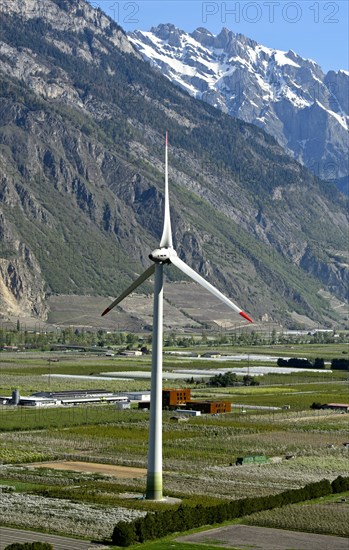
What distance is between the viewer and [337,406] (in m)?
162

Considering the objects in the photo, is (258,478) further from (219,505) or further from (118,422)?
(118,422)

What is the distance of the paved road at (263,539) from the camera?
254 feet

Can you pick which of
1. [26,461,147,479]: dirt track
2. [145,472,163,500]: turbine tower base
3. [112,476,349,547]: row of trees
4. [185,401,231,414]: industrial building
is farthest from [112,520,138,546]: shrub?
[185,401,231,414]: industrial building

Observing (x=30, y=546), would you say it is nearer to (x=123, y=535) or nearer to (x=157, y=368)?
(x=123, y=535)

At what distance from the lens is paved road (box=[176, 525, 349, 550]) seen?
7750 centimetres

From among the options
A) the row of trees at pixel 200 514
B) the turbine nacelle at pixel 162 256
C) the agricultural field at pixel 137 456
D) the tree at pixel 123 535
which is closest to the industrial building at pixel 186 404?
the agricultural field at pixel 137 456

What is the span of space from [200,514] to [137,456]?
29118 millimetres

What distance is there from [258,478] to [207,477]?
3.82m

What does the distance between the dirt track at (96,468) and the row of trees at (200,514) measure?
14572 millimetres

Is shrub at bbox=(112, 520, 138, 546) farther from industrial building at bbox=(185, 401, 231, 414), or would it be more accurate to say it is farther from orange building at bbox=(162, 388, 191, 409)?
orange building at bbox=(162, 388, 191, 409)

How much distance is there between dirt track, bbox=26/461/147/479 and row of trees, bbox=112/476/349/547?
1457cm

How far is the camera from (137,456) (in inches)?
4414

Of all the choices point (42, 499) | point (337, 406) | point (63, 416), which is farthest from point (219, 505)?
point (337, 406)

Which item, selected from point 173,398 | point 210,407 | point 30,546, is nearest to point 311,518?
point 30,546
